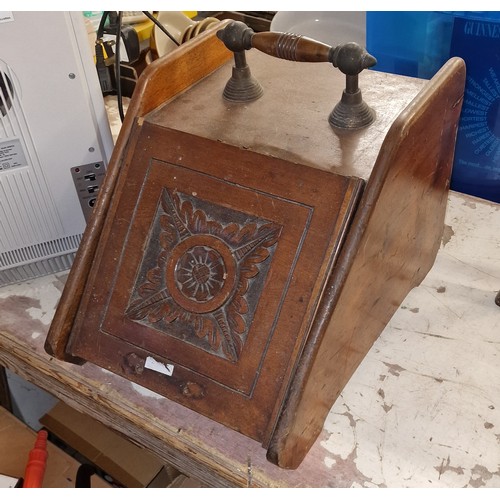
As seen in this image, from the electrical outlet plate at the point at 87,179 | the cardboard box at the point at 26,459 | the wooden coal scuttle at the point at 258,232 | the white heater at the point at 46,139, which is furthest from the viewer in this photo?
the cardboard box at the point at 26,459

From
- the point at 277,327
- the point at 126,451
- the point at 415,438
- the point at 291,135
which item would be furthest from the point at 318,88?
the point at 126,451

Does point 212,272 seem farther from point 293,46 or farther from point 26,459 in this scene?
point 26,459

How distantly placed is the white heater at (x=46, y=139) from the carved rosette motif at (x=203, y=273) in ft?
0.66

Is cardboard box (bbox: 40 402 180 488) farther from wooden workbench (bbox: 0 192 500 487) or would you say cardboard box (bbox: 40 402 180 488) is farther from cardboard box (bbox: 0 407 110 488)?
wooden workbench (bbox: 0 192 500 487)

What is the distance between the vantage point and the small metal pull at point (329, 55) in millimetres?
721

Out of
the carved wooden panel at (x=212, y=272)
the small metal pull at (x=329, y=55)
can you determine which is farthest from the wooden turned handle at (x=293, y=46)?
the carved wooden panel at (x=212, y=272)

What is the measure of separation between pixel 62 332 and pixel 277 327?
31 cm

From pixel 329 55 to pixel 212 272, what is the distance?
0.30 meters

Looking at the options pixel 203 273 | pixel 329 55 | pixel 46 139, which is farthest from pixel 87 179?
pixel 329 55

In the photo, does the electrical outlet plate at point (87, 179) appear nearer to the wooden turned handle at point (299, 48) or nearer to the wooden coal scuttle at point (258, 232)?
the wooden coal scuttle at point (258, 232)

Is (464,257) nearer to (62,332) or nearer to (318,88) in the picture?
Result: (318,88)

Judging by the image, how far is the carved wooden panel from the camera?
0.71 meters

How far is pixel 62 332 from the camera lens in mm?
832

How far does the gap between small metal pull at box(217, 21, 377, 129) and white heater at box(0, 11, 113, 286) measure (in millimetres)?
213
